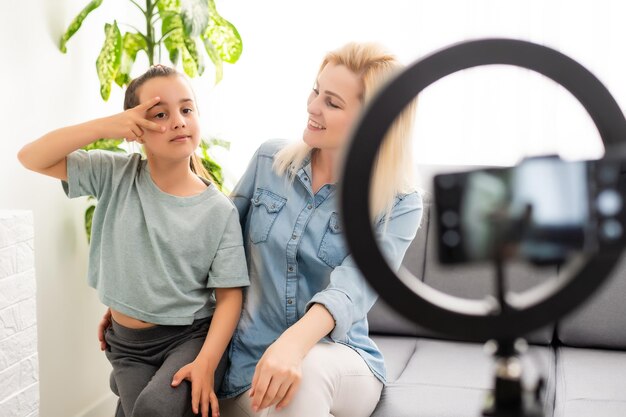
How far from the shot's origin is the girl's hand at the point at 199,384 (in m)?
Result: 1.37

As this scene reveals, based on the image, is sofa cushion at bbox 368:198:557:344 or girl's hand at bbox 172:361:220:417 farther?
sofa cushion at bbox 368:198:557:344

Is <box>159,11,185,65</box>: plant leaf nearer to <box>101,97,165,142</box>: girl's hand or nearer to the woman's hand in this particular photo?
<box>101,97,165,142</box>: girl's hand

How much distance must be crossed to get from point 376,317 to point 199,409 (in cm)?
94

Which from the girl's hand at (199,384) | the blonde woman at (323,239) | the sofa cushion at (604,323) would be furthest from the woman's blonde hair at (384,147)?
the sofa cushion at (604,323)

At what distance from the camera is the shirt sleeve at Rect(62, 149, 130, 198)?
57.8 inches

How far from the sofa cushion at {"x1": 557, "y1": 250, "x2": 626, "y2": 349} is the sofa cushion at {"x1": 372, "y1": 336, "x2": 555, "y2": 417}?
9cm

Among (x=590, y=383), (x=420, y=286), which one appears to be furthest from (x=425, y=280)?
(x=420, y=286)

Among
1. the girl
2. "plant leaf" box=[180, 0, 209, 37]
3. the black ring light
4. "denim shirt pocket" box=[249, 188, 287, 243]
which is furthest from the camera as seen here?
"plant leaf" box=[180, 0, 209, 37]

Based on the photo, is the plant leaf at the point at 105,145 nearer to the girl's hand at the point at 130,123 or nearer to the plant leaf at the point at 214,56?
the plant leaf at the point at 214,56

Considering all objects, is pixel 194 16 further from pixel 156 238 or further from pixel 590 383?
pixel 590 383

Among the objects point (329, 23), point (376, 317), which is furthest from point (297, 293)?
point (329, 23)

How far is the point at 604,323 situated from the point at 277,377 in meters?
1.24

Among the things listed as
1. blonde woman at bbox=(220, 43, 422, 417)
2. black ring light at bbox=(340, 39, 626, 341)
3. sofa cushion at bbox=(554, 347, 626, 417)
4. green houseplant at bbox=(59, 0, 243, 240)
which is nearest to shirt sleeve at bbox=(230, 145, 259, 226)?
blonde woman at bbox=(220, 43, 422, 417)

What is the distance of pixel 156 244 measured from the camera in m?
1.49
